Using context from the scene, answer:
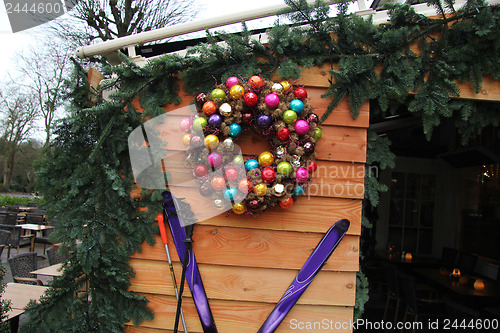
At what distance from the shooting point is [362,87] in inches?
80.1

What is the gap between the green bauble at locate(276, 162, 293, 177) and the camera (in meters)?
1.86

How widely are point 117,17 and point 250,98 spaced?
24.0 ft

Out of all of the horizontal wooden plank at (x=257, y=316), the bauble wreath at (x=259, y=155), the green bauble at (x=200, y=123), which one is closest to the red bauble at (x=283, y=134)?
the bauble wreath at (x=259, y=155)

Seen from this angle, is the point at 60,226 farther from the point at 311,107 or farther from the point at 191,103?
the point at 311,107

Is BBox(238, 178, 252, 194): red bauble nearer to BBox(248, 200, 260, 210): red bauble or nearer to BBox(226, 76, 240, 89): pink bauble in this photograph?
BBox(248, 200, 260, 210): red bauble

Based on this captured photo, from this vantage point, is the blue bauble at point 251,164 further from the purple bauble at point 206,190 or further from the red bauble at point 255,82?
the red bauble at point 255,82

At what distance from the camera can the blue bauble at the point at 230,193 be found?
1871 mm

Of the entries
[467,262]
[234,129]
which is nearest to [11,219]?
[234,129]

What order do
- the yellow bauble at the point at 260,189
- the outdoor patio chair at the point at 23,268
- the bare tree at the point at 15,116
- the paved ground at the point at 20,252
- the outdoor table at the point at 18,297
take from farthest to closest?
the bare tree at the point at 15,116 < the paved ground at the point at 20,252 < the outdoor patio chair at the point at 23,268 < the outdoor table at the point at 18,297 < the yellow bauble at the point at 260,189

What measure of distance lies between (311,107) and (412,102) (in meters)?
0.58

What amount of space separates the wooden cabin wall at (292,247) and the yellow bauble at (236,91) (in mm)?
298

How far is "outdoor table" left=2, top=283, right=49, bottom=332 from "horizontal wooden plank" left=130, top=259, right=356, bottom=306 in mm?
1843

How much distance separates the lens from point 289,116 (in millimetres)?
1889

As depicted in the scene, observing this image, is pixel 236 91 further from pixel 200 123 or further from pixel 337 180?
pixel 337 180
